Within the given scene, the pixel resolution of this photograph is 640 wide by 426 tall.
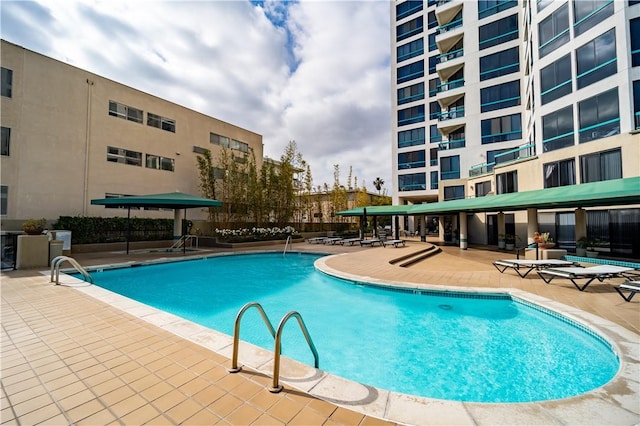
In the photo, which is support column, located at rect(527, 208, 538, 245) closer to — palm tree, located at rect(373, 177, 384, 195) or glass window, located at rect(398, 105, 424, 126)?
glass window, located at rect(398, 105, 424, 126)

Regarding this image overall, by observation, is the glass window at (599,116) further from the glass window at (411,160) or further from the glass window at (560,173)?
the glass window at (411,160)

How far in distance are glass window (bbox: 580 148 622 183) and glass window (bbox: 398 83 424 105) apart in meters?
18.1

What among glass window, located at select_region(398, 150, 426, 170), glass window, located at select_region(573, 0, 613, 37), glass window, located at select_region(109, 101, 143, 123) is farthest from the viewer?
glass window, located at select_region(398, 150, 426, 170)

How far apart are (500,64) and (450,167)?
8.36 metres

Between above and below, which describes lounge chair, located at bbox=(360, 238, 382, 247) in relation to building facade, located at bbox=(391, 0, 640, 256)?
below

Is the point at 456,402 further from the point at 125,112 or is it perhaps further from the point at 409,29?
the point at 409,29

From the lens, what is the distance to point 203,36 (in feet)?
28.7

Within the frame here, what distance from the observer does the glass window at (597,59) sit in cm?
1120

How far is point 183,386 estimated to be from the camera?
Result: 2496 mm

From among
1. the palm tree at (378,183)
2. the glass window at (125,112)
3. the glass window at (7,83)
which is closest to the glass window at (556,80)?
the glass window at (125,112)

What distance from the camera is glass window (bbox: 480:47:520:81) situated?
20484 mm

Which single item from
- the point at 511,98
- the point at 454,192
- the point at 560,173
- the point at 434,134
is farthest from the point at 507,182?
the point at 434,134

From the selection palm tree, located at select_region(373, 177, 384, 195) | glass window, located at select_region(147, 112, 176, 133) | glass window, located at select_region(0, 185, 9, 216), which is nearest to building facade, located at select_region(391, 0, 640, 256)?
palm tree, located at select_region(373, 177, 384, 195)

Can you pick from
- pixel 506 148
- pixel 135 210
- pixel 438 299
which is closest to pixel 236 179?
pixel 135 210
